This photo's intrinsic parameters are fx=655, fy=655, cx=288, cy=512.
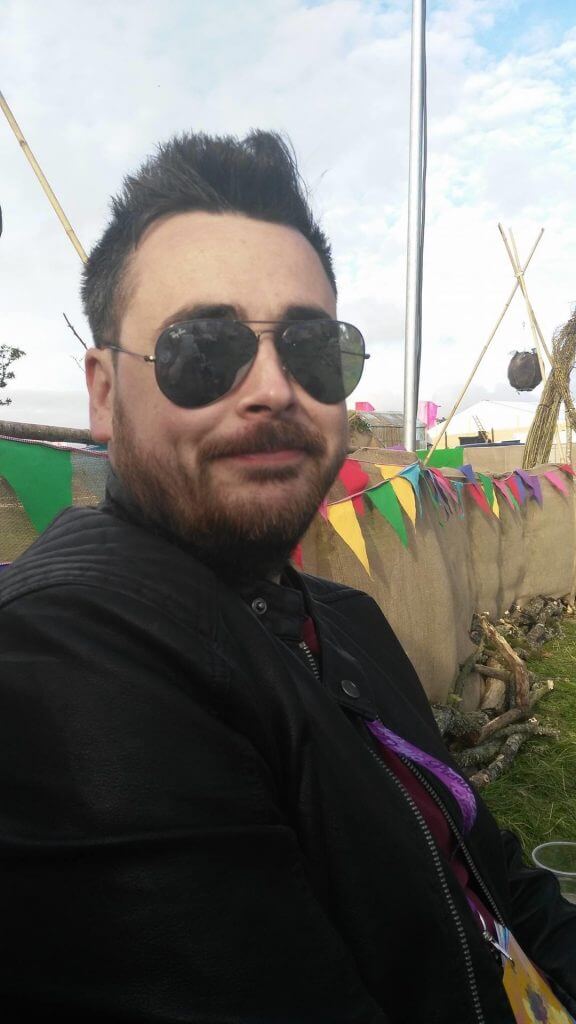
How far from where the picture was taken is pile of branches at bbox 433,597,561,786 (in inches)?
142

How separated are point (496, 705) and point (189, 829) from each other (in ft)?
13.5

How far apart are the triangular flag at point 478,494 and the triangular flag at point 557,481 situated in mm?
1639

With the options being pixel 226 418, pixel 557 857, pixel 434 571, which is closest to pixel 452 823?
pixel 226 418

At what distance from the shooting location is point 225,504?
3.22ft

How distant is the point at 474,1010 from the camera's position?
0.88 m

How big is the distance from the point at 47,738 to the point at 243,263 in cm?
77

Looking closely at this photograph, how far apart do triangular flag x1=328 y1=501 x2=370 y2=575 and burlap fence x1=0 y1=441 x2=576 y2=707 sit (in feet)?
0.27

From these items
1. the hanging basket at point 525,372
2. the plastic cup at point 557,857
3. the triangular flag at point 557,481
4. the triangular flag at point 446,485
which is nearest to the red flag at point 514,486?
the triangular flag at point 557,481

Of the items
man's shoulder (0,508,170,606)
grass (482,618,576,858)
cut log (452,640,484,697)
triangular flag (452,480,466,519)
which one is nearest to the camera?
man's shoulder (0,508,170,606)

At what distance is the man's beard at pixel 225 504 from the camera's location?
0.97m

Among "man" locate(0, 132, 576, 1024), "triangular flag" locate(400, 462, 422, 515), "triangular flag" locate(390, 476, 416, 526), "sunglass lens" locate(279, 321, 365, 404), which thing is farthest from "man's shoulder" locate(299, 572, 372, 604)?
"triangular flag" locate(400, 462, 422, 515)

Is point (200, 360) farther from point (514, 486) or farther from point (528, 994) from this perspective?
point (514, 486)

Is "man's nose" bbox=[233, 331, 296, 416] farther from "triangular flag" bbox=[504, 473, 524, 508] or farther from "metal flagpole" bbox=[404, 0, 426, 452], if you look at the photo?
"triangular flag" bbox=[504, 473, 524, 508]

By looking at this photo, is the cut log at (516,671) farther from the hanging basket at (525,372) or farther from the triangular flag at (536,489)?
the hanging basket at (525,372)
